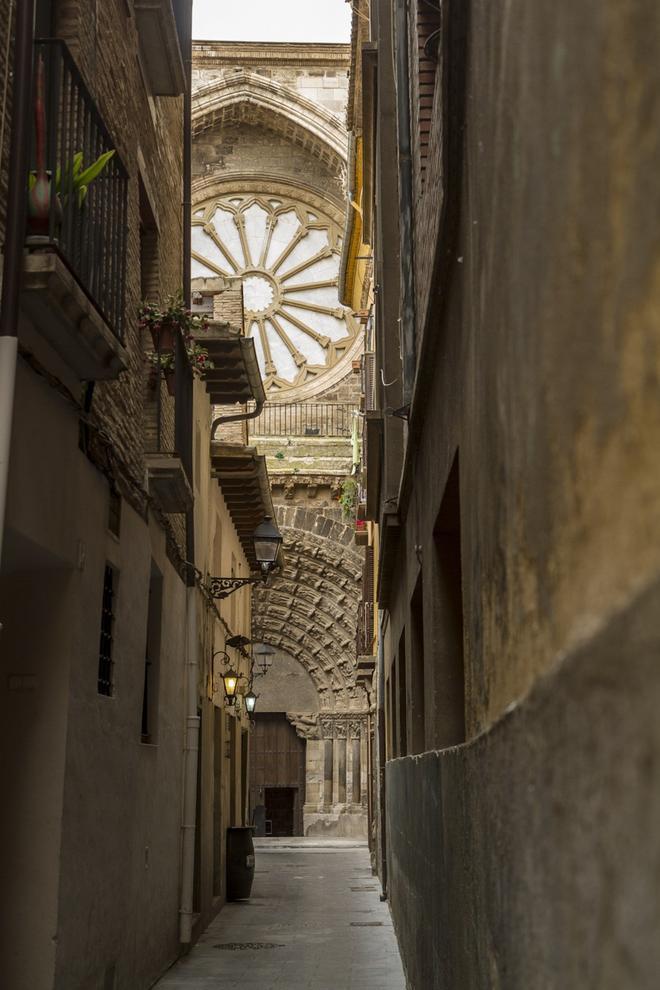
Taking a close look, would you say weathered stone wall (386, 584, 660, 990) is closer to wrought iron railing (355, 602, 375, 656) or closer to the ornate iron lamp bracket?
the ornate iron lamp bracket

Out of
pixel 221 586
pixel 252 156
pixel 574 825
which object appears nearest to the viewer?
pixel 574 825

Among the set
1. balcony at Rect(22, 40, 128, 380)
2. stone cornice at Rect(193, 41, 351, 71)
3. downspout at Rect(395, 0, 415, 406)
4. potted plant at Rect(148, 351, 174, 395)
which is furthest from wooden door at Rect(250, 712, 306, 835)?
balcony at Rect(22, 40, 128, 380)

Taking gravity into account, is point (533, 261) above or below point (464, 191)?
below

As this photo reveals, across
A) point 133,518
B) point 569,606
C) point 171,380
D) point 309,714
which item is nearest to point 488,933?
point 569,606

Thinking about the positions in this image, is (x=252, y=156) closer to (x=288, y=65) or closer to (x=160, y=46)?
(x=288, y=65)

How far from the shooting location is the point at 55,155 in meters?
5.81

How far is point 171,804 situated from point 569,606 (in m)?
8.97

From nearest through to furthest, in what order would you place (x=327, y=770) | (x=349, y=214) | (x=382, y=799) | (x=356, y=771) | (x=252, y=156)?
(x=382, y=799), (x=349, y=214), (x=356, y=771), (x=327, y=770), (x=252, y=156)

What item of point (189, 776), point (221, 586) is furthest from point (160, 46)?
point (189, 776)

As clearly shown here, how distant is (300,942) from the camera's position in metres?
12.2

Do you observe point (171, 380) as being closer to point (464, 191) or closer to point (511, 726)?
point (464, 191)

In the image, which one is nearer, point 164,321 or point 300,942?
point 164,321

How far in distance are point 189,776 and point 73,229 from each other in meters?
6.58

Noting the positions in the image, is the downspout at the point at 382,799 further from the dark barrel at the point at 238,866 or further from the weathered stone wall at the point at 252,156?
the weathered stone wall at the point at 252,156
